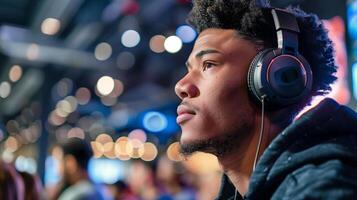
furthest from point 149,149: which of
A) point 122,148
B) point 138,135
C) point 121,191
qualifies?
point 121,191

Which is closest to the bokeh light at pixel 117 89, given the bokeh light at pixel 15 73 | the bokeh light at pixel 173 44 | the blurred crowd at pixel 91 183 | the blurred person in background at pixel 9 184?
the bokeh light at pixel 15 73

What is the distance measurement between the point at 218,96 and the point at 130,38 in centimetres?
568

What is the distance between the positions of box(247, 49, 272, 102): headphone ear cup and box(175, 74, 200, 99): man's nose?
0.44 ft

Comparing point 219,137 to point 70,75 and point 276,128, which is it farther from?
point 70,75

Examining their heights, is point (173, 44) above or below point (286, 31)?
above

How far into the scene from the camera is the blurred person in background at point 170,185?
14.3 ft

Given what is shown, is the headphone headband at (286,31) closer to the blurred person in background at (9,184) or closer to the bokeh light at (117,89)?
the blurred person in background at (9,184)

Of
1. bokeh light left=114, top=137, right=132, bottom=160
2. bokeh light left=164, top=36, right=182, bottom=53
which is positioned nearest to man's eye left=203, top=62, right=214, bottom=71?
bokeh light left=164, top=36, right=182, bottom=53

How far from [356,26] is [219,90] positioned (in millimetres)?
1995

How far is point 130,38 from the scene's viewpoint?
22.7 feet

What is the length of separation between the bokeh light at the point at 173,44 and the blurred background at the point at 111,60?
0.01 metres

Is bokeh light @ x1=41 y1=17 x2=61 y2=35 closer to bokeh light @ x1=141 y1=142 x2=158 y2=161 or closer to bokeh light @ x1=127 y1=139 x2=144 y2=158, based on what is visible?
bokeh light @ x1=141 y1=142 x2=158 y2=161

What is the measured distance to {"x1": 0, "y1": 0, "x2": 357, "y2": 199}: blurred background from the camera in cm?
357

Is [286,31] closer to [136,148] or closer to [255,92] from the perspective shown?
[255,92]
